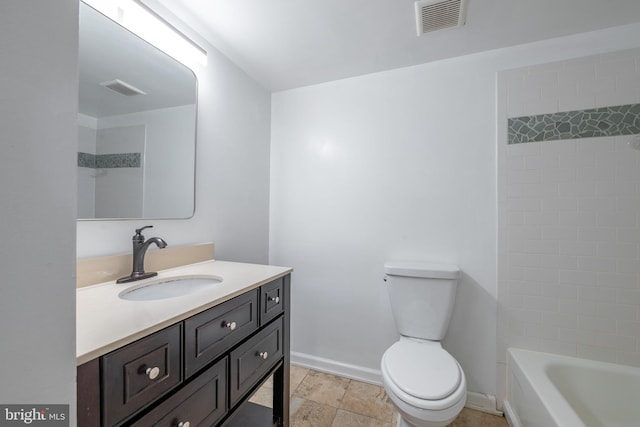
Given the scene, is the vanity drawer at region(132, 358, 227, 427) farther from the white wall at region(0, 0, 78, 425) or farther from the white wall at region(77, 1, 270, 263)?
the white wall at region(77, 1, 270, 263)

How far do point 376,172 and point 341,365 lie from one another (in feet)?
4.67

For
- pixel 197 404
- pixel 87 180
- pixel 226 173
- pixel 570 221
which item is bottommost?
pixel 197 404

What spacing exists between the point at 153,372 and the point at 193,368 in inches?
5.4

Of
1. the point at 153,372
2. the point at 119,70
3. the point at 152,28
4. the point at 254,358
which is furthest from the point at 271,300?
the point at 152,28

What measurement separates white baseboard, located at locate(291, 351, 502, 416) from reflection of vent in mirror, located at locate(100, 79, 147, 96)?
199 centimetres

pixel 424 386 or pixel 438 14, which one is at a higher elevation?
pixel 438 14

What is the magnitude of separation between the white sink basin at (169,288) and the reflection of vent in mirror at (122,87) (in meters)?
0.84

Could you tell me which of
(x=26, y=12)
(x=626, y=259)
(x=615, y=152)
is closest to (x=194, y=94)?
(x=26, y=12)

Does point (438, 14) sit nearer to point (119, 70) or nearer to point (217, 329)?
point (119, 70)

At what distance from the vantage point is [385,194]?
1888 millimetres

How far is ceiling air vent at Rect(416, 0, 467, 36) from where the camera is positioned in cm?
129

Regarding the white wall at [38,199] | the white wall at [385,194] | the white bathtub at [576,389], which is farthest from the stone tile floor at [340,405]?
the white wall at [38,199]

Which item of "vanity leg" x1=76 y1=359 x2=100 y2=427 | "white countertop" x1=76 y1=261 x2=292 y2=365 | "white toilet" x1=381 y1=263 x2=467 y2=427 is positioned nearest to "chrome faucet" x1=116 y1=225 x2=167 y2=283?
"white countertop" x1=76 y1=261 x2=292 y2=365

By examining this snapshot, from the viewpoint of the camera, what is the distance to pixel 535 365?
1.46 metres
